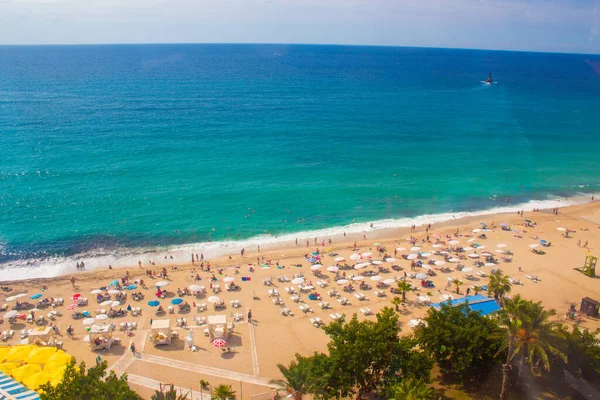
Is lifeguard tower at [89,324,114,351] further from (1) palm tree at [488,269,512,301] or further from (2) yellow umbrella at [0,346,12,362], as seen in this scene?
(1) palm tree at [488,269,512,301]

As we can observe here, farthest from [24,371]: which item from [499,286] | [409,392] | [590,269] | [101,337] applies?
[590,269]

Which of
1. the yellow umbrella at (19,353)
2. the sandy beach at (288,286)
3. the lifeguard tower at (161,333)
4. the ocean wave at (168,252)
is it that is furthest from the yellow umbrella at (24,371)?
the ocean wave at (168,252)

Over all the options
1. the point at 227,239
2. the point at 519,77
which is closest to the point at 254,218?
the point at 227,239

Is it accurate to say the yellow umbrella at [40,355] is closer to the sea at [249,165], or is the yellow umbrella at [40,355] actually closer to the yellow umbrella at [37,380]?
the yellow umbrella at [37,380]

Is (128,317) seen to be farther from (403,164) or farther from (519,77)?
(519,77)

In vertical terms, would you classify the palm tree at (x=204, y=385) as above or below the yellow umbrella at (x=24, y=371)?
below

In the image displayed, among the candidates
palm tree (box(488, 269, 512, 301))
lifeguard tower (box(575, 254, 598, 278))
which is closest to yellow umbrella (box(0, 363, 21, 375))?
palm tree (box(488, 269, 512, 301))
